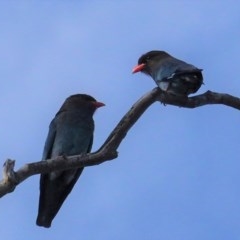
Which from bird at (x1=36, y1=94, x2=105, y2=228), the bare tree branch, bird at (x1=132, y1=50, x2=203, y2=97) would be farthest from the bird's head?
the bare tree branch

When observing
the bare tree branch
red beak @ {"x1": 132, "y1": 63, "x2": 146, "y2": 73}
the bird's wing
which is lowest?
the bare tree branch

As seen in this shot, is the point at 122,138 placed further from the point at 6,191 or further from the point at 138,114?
the point at 6,191

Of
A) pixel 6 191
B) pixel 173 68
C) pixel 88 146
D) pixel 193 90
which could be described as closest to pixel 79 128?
pixel 88 146

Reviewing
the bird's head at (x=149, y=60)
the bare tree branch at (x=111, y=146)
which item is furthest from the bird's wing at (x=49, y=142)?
the bare tree branch at (x=111, y=146)

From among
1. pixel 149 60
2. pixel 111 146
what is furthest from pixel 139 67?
pixel 111 146

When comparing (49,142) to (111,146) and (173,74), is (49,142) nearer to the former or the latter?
(173,74)

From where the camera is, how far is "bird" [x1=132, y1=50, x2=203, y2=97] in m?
7.50

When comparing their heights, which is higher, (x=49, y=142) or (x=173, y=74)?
(x=173, y=74)

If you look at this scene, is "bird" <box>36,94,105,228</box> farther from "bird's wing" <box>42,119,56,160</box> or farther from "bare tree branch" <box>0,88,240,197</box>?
"bare tree branch" <box>0,88,240,197</box>

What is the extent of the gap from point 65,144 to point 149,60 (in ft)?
5.20

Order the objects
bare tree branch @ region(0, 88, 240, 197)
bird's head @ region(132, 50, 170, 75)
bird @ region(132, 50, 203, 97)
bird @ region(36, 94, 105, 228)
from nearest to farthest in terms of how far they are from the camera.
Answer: bare tree branch @ region(0, 88, 240, 197) < bird @ region(132, 50, 203, 97) < bird @ region(36, 94, 105, 228) < bird's head @ region(132, 50, 170, 75)

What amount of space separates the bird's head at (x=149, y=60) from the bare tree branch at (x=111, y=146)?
2.83 metres

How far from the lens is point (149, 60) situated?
9766 mm

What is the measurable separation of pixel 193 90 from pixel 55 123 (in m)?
3.16
